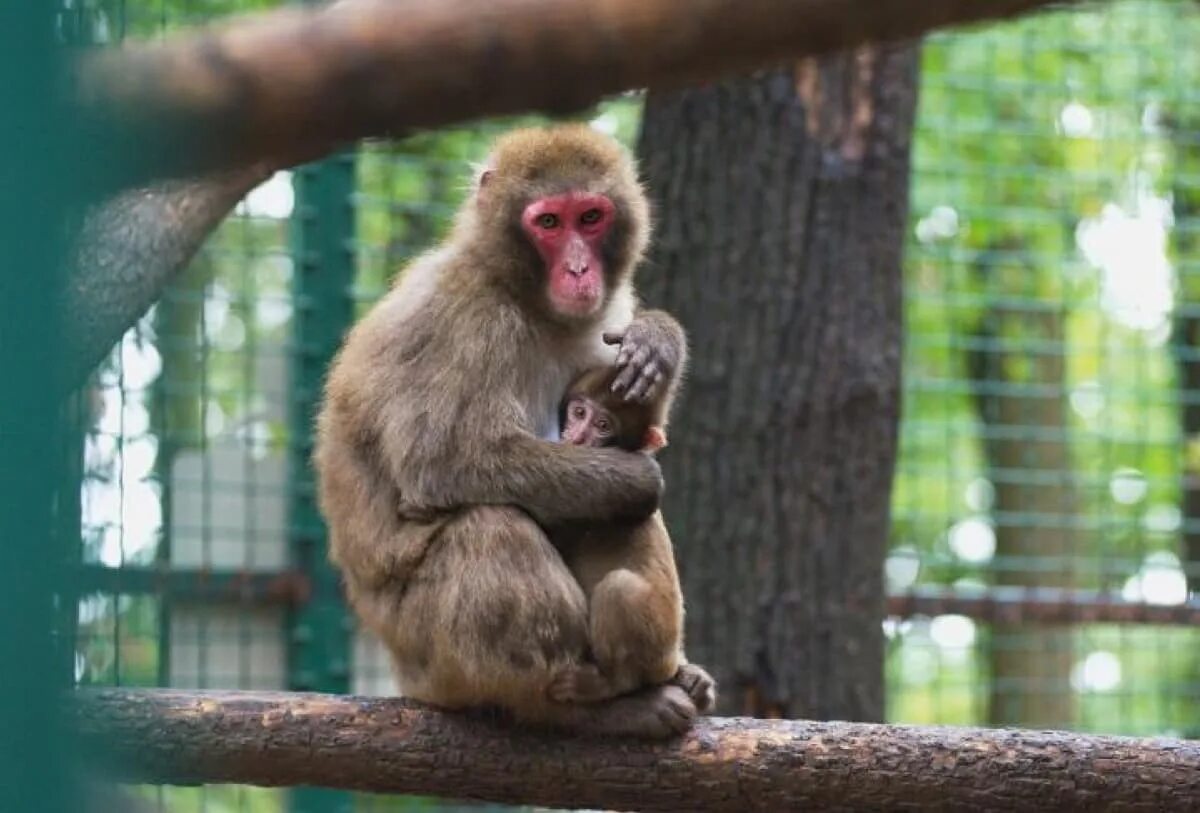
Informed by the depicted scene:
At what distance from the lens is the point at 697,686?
455cm

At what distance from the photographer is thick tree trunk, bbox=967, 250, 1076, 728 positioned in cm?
1105

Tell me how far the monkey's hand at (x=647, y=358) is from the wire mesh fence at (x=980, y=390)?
2.38 meters

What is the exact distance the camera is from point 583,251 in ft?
16.0

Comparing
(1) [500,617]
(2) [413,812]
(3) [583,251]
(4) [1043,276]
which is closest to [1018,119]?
(4) [1043,276]

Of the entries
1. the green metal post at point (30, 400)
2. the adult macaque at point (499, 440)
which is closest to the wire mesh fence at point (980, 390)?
the adult macaque at point (499, 440)

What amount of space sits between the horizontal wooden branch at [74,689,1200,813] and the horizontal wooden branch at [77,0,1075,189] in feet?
9.27

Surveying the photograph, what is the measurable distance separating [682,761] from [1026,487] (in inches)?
313

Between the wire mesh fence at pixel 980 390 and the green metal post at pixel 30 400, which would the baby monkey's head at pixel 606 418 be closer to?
the wire mesh fence at pixel 980 390

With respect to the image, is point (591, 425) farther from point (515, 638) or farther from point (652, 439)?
point (515, 638)

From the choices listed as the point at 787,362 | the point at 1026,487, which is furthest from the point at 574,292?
the point at 1026,487

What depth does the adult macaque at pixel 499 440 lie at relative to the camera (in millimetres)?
4367

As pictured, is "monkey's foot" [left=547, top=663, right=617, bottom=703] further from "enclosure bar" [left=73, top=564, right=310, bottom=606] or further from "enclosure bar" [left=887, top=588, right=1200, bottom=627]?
"enclosure bar" [left=887, top=588, right=1200, bottom=627]

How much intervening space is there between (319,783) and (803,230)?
3.14 m

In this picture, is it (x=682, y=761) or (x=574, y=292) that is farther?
(x=574, y=292)
